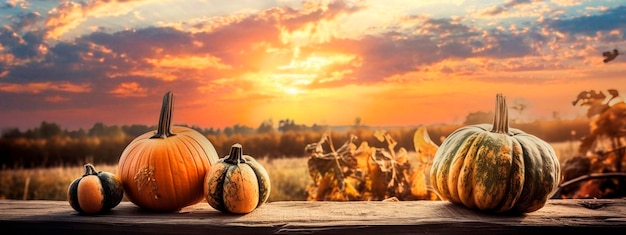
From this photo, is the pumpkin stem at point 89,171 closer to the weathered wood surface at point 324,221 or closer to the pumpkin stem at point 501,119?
the weathered wood surface at point 324,221

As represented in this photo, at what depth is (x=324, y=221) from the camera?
2057mm

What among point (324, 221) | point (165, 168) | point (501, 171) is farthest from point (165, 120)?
point (501, 171)

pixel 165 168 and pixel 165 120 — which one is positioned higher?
pixel 165 120

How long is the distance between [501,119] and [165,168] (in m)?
1.24

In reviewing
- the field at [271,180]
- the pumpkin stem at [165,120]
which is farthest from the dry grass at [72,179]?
the pumpkin stem at [165,120]

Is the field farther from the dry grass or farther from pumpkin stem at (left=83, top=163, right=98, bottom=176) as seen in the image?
pumpkin stem at (left=83, top=163, right=98, bottom=176)

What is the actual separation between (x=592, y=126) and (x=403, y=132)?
1131mm

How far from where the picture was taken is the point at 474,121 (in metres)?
3.50

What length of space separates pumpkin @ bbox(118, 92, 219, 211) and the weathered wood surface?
2.1 inches

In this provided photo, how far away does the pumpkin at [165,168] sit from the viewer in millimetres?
2191

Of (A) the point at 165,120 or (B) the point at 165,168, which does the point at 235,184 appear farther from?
(A) the point at 165,120

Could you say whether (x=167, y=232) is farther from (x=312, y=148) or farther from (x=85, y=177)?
(x=312, y=148)

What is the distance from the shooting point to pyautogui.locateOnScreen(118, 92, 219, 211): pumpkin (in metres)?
2.19

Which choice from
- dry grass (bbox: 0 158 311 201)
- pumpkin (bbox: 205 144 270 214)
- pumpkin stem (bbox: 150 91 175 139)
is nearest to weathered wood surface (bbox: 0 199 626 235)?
pumpkin (bbox: 205 144 270 214)
